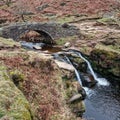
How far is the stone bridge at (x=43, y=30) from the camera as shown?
142 feet

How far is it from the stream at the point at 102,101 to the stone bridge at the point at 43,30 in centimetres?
1167

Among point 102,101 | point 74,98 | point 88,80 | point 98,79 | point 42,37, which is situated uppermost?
point 74,98

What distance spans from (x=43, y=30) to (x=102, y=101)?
19.9 meters

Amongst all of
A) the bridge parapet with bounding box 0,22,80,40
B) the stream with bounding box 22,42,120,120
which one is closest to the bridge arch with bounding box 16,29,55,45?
the bridge parapet with bounding box 0,22,80,40

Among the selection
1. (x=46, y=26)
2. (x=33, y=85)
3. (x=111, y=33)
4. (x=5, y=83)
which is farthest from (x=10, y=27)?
(x=5, y=83)

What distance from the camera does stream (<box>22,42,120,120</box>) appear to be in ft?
85.6

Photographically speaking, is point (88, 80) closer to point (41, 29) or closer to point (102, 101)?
point (102, 101)

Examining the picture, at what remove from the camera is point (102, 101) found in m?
29.0

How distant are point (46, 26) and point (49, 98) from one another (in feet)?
92.2

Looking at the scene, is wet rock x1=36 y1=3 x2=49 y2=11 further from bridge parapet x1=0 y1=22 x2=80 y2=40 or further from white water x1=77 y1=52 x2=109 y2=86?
white water x1=77 y1=52 x2=109 y2=86

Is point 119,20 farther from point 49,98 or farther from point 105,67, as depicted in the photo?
point 49,98

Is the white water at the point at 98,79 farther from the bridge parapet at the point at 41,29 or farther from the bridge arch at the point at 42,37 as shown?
the bridge arch at the point at 42,37

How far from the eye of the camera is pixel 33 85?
18594 mm

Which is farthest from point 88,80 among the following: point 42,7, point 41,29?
point 42,7
